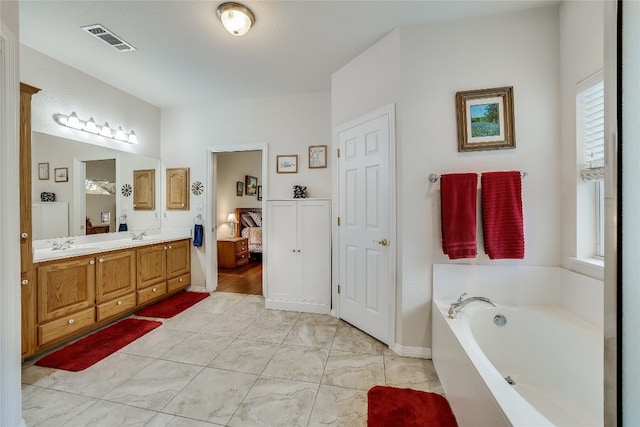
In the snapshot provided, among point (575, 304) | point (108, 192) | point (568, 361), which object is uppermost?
point (108, 192)

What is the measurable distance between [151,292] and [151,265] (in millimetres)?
317

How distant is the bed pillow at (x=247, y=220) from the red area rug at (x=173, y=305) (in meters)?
2.47

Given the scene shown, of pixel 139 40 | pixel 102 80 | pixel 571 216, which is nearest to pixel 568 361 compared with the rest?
pixel 571 216

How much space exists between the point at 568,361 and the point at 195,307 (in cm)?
337

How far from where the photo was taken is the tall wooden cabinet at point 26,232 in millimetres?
1890

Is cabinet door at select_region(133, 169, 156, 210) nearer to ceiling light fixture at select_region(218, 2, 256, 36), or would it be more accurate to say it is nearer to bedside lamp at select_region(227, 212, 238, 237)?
bedside lamp at select_region(227, 212, 238, 237)

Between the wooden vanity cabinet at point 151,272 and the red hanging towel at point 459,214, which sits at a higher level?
the red hanging towel at point 459,214

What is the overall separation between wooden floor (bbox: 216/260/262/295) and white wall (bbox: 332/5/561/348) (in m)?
2.38

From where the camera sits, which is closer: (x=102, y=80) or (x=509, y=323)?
(x=509, y=323)

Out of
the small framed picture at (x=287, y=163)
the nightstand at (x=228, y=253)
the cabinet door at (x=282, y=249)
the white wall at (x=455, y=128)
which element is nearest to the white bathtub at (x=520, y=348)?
the white wall at (x=455, y=128)

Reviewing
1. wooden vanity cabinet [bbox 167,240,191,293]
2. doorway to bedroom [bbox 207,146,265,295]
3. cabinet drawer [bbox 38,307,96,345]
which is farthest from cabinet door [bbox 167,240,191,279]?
cabinet drawer [bbox 38,307,96,345]

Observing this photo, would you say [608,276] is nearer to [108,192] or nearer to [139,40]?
[139,40]

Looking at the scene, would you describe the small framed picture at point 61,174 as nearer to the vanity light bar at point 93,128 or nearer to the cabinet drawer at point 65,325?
the vanity light bar at point 93,128

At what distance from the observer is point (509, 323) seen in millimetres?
1801
